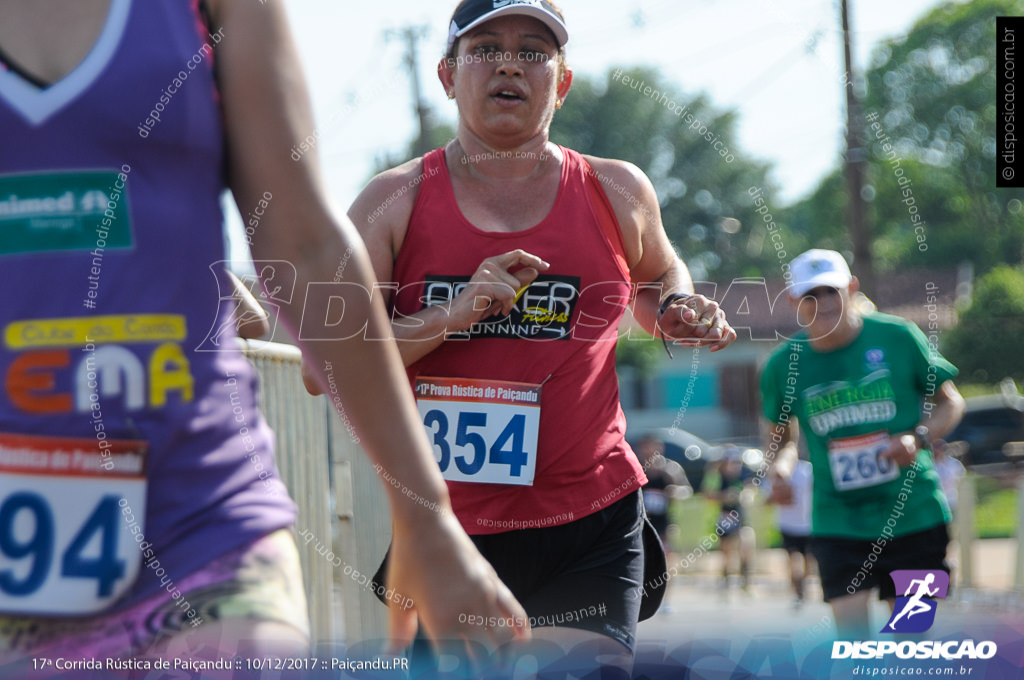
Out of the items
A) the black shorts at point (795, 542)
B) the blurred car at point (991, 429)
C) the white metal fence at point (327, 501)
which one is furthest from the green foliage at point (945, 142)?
the white metal fence at point (327, 501)

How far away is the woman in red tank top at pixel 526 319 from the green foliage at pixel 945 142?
1820 inches

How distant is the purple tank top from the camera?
140 cm

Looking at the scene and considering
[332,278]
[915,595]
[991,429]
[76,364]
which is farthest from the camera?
[991,429]

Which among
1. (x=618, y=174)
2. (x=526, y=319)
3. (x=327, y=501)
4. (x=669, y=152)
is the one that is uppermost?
(x=669, y=152)

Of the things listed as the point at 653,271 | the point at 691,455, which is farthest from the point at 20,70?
the point at 691,455

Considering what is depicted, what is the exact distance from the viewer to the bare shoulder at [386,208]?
3291mm

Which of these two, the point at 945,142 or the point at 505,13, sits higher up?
the point at 945,142

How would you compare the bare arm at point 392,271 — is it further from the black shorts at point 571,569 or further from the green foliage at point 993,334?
A: the green foliage at point 993,334

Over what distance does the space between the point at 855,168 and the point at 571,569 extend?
14.6 metres

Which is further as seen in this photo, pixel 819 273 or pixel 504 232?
pixel 819 273

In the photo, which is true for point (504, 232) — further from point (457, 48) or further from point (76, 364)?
point (76, 364)

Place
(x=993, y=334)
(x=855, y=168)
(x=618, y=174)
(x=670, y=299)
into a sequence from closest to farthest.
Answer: (x=670, y=299) → (x=618, y=174) → (x=855, y=168) → (x=993, y=334)

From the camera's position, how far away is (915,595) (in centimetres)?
525

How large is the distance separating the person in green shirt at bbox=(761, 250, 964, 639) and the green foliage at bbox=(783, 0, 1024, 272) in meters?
43.7
